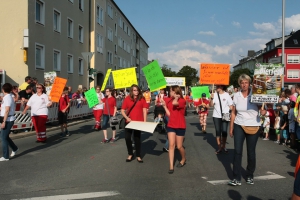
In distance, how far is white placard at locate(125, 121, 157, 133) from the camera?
7.05 m

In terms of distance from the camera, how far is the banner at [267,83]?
18.0 feet

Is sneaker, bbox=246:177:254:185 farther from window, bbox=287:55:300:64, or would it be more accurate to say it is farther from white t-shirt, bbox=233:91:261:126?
window, bbox=287:55:300:64

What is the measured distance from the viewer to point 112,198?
15.9 feet

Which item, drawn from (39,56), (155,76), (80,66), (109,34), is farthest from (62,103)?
(109,34)

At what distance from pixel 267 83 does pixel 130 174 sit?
3058 millimetres

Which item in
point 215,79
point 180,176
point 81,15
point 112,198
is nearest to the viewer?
point 112,198

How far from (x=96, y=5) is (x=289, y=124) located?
2961 centimetres

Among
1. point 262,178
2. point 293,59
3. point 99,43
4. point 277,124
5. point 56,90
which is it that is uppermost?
point 293,59

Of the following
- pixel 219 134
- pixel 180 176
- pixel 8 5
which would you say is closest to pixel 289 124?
pixel 219 134

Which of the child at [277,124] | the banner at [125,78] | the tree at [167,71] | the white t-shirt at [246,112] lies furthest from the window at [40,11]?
the tree at [167,71]

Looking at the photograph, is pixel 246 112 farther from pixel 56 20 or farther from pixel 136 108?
pixel 56 20

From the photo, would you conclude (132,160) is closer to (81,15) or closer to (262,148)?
(262,148)

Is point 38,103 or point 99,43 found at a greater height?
point 99,43

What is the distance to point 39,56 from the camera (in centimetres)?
2180
